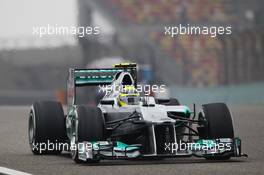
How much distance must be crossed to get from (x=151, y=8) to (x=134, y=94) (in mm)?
45651

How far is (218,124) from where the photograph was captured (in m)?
12.6

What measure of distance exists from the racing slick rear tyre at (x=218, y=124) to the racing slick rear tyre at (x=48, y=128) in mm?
2133

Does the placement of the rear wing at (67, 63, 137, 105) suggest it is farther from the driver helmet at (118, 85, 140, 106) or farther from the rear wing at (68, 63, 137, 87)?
the driver helmet at (118, 85, 140, 106)

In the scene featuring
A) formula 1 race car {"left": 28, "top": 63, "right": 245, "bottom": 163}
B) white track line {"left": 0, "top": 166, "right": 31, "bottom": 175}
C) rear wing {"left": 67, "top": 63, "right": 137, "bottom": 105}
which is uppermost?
rear wing {"left": 67, "top": 63, "right": 137, "bottom": 105}

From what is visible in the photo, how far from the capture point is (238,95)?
1603 inches

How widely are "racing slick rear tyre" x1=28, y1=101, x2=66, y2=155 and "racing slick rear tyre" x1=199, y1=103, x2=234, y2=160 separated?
2133mm

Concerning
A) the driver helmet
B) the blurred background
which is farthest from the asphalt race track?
the blurred background

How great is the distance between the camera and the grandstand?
163 feet

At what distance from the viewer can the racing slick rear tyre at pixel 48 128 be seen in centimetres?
1384

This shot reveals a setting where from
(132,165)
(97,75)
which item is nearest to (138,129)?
(132,165)

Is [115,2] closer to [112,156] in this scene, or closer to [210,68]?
[210,68]

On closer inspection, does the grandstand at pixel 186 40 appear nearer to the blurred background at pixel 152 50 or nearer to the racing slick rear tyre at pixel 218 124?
the blurred background at pixel 152 50

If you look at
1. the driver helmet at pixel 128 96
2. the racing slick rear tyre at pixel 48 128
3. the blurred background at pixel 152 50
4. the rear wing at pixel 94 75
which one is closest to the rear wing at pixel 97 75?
the rear wing at pixel 94 75

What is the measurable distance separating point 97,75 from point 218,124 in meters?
2.41
